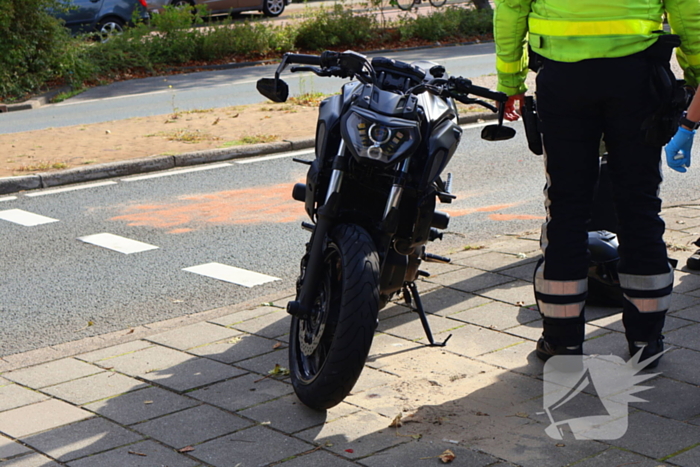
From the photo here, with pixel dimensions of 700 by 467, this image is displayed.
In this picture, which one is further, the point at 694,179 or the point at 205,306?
the point at 694,179

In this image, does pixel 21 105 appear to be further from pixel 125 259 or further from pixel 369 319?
pixel 369 319

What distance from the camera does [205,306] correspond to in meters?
5.55

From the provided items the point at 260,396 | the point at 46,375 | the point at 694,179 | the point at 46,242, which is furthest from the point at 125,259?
the point at 694,179

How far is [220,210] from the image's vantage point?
26.6 feet

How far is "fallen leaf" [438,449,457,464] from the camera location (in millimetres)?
3169

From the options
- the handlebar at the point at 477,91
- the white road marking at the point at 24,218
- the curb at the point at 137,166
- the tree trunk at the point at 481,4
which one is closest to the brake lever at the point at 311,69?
the handlebar at the point at 477,91

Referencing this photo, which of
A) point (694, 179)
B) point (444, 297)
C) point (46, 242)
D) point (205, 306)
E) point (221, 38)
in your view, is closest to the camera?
point (444, 297)

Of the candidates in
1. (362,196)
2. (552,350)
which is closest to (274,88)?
(362,196)

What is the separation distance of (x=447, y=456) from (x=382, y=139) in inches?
Result: 47.7

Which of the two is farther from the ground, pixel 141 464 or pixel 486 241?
pixel 141 464

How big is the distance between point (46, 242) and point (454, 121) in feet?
13.8

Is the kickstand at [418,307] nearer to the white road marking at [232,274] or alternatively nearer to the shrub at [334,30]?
the white road marking at [232,274]

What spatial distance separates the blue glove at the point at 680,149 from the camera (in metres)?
3.91

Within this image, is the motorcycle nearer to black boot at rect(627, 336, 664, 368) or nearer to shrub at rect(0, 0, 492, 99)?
black boot at rect(627, 336, 664, 368)
